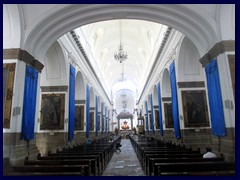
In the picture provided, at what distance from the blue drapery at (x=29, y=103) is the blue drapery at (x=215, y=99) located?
5393 millimetres

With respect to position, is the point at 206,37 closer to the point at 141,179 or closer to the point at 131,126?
the point at 141,179

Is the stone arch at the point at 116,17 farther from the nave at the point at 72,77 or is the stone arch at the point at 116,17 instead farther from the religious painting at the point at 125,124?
the religious painting at the point at 125,124

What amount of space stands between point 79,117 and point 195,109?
7.28 meters

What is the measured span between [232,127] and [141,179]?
9.93ft

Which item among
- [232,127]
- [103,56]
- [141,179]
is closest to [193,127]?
[232,127]

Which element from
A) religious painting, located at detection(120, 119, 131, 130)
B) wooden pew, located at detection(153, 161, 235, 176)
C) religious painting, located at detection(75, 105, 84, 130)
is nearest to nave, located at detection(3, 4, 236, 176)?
wooden pew, located at detection(153, 161, 235, 176)

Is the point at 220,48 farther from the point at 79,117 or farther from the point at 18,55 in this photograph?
the point at 79,117

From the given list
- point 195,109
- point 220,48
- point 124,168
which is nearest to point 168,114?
point 195,109

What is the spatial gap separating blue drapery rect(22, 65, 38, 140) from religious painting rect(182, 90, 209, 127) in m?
6.41

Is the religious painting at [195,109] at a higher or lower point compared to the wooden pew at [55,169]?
higher

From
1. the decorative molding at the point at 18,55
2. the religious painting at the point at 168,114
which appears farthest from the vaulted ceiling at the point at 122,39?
the decorative molding at the point at 18,55

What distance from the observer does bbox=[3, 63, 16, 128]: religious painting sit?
17.0 ft

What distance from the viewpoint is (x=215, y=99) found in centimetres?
582

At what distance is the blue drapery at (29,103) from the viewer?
573cm
